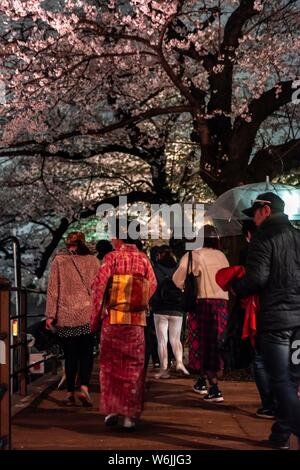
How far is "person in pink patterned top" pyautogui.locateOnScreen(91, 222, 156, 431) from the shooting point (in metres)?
7.86

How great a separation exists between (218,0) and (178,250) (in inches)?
370

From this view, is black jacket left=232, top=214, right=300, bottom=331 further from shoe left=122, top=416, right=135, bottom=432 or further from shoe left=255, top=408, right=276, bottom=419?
shoe left=255, top=408, right=276, bottom=419

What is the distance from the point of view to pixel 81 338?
9.38 m

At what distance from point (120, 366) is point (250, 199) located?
4816mm

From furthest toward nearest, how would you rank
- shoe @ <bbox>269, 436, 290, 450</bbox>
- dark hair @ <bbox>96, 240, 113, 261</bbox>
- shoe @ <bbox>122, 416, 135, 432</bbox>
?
dark hair @ <bbox>96, 240, 113, 261</bbox>
shoe @ <bbox>122, 416, 135, 432</bbox>
shoe @ <bbox>269, 436, 290, 450</bbox>

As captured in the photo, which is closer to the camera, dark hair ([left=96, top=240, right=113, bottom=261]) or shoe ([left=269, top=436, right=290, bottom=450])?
shoe ([left=269, top=436, right=290, bottom=450])

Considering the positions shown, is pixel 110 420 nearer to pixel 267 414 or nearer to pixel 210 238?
pixel 267 414

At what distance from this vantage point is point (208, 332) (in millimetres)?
9758

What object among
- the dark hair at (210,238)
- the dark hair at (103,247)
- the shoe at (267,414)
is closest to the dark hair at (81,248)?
the dark hair at (103,247)

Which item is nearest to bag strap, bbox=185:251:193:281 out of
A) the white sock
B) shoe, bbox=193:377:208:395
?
shoe, bbox=193:377:208:395

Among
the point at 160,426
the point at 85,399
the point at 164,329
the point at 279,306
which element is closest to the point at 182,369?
the point at 164,329

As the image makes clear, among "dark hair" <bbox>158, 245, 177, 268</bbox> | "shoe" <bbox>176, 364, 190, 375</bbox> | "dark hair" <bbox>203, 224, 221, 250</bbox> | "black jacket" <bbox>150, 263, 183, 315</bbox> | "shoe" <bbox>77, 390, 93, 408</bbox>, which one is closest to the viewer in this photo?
"shoe" <bbox>77, 390, 93, 408</bbox>

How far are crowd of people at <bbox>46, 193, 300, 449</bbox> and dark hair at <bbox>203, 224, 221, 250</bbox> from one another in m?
0.01

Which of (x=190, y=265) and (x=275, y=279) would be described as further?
(x=190, y=265)
